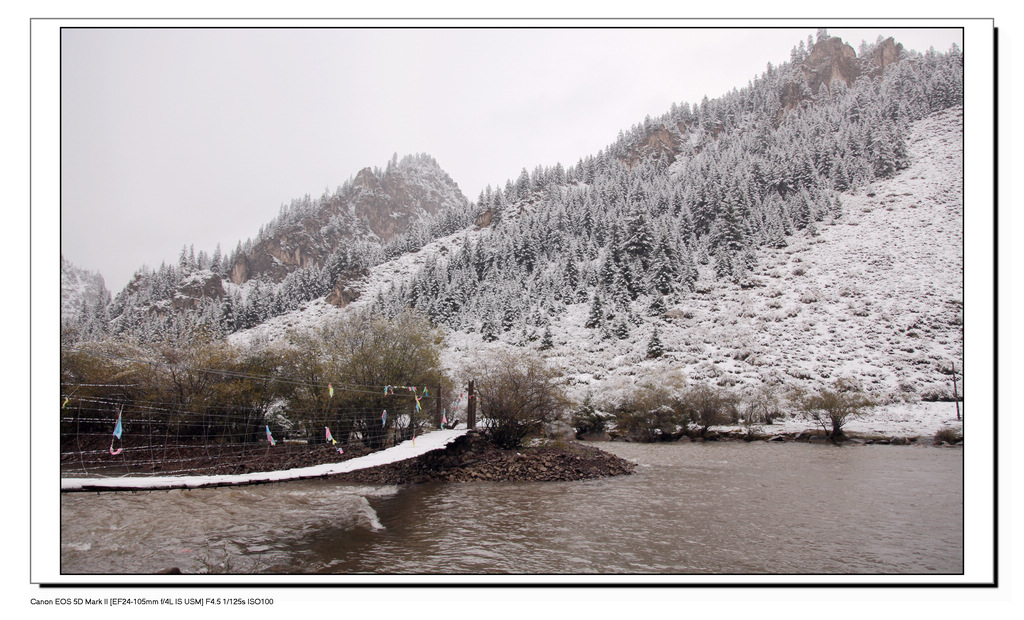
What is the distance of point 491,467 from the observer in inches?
714

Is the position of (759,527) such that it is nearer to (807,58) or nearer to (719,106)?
(719,106)

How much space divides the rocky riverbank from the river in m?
1.00

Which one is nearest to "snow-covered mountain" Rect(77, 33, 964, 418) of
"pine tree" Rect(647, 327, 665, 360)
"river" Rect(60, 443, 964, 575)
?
"pine tree" Rect(647, 327, 665, 360)

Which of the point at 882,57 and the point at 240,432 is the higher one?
the point at 882,57

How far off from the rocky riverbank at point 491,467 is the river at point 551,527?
996mm

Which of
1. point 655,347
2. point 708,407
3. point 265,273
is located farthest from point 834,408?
point 265,273

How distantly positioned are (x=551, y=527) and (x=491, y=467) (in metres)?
8.16

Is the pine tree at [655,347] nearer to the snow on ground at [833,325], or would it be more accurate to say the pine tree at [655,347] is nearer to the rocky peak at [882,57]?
the snow on ground at [833,325]

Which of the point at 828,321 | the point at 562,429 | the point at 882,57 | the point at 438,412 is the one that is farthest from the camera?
the point at 882,57

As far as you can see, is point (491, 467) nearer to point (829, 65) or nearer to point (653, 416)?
point (653, 416)

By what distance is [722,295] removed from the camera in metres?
55.5

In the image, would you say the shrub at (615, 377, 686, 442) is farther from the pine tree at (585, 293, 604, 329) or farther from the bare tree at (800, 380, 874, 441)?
the pine tree at (585, 293, 604, 329)

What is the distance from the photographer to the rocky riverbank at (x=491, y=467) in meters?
17.3
